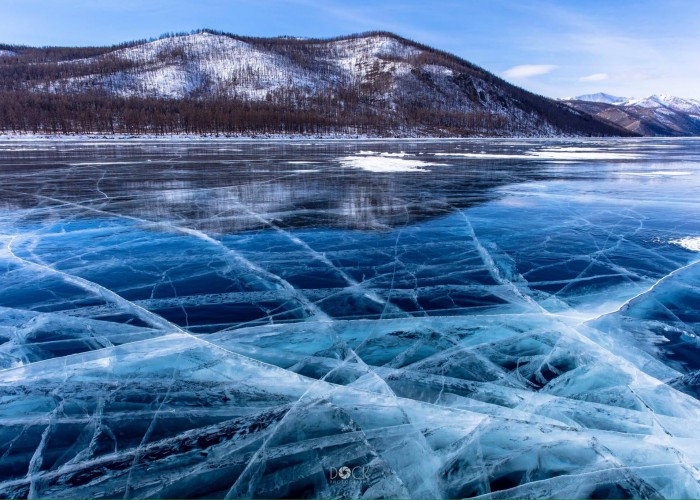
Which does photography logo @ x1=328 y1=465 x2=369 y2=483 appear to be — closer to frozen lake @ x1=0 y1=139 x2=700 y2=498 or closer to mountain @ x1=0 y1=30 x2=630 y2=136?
frozen lake @ x1=0 y1=139 x2=700 y2=498

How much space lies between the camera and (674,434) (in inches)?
101

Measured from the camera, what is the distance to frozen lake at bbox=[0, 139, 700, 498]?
2.29 meters

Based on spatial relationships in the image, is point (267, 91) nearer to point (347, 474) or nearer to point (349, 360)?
point (349, 360)

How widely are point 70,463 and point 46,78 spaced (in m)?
149

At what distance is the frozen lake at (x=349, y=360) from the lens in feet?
7.50

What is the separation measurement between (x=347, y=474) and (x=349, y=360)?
1206 millimetres

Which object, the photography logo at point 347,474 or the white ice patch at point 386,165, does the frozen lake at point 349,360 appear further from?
the white ice patch at point 386,165

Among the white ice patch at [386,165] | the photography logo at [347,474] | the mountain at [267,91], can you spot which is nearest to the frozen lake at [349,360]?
the photography logo at [347,474]

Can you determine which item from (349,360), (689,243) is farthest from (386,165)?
(349,360)

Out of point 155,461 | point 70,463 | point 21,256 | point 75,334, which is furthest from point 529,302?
point 21,256

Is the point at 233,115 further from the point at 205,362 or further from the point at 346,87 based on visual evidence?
the point at 205,362

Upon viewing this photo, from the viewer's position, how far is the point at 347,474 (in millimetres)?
2234

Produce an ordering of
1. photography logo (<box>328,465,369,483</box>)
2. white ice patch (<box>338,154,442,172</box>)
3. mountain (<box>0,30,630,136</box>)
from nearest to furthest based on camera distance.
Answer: photography logo (<box>328,465,369,483</box>) < white ice patch (<box>338,154,442,172</box>) < mountain (<box>0,30,630,136</box>)

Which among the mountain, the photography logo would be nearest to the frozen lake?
the photography logo
